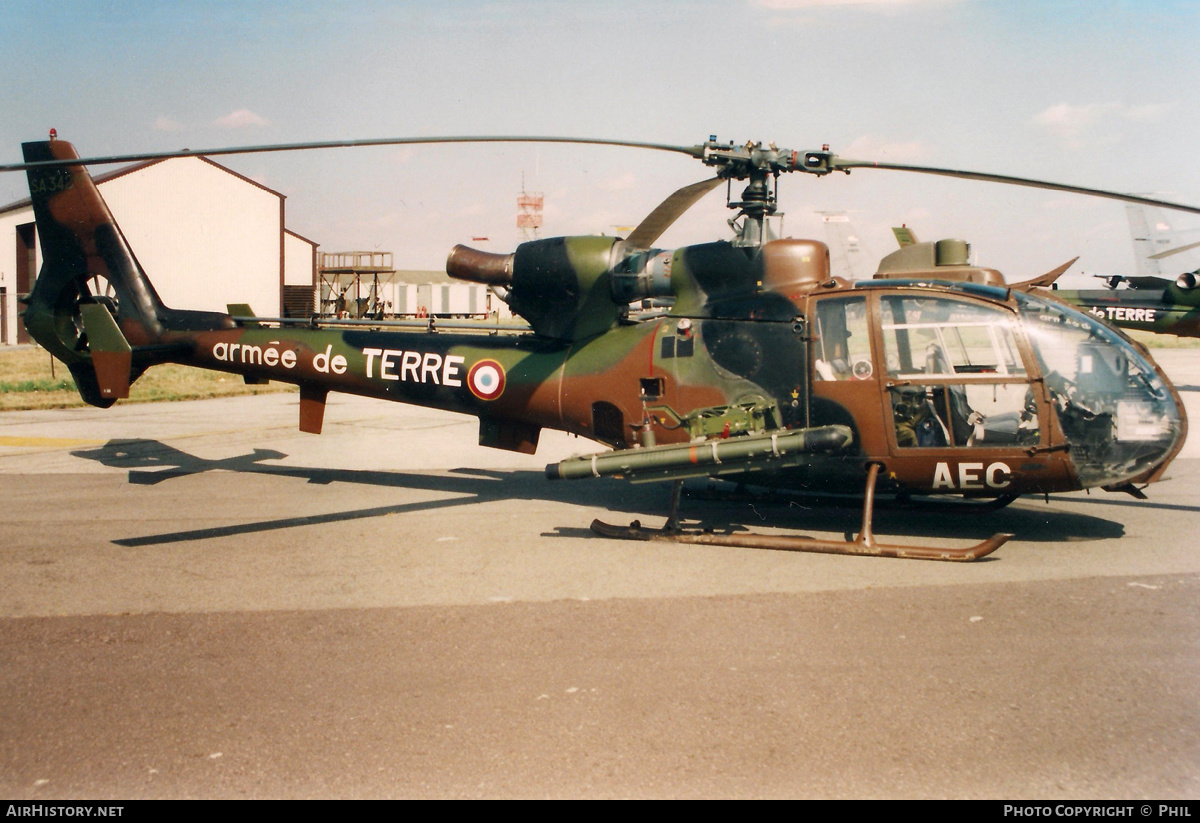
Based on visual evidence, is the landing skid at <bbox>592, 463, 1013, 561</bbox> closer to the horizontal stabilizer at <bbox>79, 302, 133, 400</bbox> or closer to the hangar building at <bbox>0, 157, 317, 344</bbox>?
the horizontal stabilizer at <bbox>79, 302, 133, 400</bbox>

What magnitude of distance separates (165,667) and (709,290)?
5.31 metres

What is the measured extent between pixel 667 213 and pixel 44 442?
9.96m

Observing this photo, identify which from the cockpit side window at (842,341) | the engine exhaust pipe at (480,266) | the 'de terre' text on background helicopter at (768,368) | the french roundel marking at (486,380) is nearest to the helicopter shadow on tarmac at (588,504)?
the 'de terre' text on background helicopter at (768,368)

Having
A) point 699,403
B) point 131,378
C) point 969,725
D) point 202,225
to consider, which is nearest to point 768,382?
point 699,403

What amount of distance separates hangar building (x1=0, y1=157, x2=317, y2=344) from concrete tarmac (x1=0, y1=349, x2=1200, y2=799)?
32.5 metres

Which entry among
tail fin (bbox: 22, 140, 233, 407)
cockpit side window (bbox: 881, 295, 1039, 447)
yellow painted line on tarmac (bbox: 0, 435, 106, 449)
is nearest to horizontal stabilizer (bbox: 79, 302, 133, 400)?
tail fin (bbox: 22, 140, 233, 407)

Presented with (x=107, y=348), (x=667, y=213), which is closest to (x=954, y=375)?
(x=667, y=213)

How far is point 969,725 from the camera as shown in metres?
4.12

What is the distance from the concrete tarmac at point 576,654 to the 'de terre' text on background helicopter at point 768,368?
71cm

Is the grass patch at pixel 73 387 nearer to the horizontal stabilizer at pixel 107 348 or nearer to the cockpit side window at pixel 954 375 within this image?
the horizontal stabilizer at pixel 107 348

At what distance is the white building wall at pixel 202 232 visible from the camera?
3794 centimetres

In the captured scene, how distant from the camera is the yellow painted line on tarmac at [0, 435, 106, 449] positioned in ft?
41.7

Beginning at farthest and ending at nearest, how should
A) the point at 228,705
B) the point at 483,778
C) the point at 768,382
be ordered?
1. the point at 768,382
2. the point at 228,705
3. the point at 483,778
